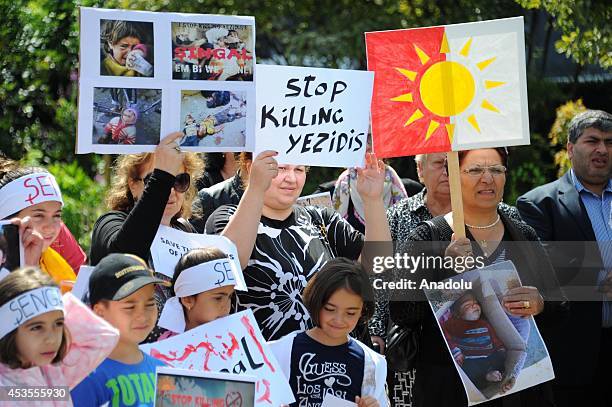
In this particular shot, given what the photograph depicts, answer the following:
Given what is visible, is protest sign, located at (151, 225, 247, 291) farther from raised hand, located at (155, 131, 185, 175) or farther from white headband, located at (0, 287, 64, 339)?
white headband, located at (0, 287, 64, 339)

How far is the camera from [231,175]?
22.8ft

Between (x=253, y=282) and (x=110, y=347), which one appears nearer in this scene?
(x=110, y=347)

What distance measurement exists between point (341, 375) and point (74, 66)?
22.7 feet

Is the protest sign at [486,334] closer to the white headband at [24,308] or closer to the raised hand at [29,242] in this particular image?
the raised hand at [29,242]

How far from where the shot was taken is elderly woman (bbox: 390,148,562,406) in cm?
532

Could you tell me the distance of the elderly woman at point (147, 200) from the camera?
4652 millimetres

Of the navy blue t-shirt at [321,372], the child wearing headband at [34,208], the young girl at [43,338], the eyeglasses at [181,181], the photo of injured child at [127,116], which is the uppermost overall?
the photo of injured child at [127,116]

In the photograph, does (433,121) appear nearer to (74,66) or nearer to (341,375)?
(341,375)

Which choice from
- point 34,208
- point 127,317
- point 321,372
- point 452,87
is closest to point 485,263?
point 452,87

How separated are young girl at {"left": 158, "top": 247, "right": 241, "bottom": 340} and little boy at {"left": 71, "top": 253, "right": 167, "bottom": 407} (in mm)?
454

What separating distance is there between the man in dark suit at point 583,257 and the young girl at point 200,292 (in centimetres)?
227

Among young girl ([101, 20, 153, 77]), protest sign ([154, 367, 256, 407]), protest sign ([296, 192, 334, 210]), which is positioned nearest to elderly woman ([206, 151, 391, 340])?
young girl ([101, 20, 153, 77])

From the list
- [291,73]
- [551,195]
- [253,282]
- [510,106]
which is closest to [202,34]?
[291,73]

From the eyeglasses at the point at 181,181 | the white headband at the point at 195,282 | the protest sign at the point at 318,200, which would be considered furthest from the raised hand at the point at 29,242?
the protest sign at the point at 318,200
